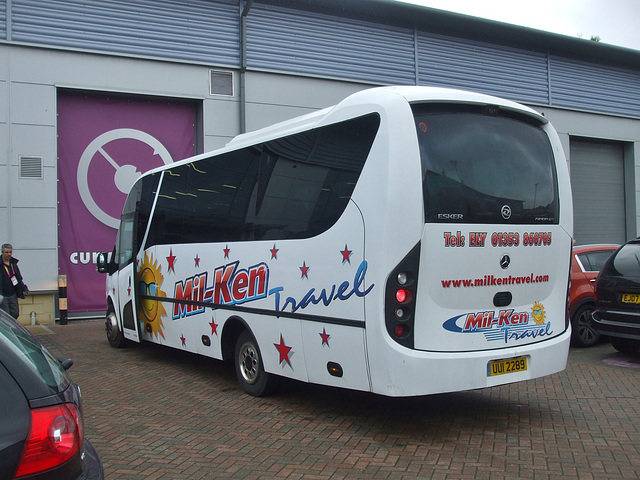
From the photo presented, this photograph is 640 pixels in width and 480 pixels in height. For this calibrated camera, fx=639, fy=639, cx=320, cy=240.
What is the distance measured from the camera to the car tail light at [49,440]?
247 centimetres

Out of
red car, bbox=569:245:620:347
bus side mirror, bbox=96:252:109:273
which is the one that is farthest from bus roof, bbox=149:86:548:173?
bus side mirror, bbox=96:252:109:273

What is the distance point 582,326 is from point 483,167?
540cm

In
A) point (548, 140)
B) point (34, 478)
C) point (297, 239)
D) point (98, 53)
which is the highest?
point (98, 53)

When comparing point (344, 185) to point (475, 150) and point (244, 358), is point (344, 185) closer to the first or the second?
point (475, 150)

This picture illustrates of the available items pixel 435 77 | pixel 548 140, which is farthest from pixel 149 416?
pixel 435 77

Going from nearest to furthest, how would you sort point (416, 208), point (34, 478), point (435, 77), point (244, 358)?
point (34, 478) → point (416, 208) → point (244, 358) → point (435, 77)

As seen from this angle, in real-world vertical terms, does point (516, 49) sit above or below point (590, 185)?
above

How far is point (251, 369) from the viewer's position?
7039 mm

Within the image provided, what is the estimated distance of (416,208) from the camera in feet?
16.6

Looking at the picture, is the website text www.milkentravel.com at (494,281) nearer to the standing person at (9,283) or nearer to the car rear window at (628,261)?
the car rear window at (628,261)

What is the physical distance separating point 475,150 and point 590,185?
17.0m

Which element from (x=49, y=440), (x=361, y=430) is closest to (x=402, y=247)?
(x=361, y=430)

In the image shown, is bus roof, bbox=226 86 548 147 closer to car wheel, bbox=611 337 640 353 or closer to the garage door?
car wheel, bbox=611 337 640 353

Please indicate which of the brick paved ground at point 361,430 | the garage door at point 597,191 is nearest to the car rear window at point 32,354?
the brick paved ground at point 361,430
